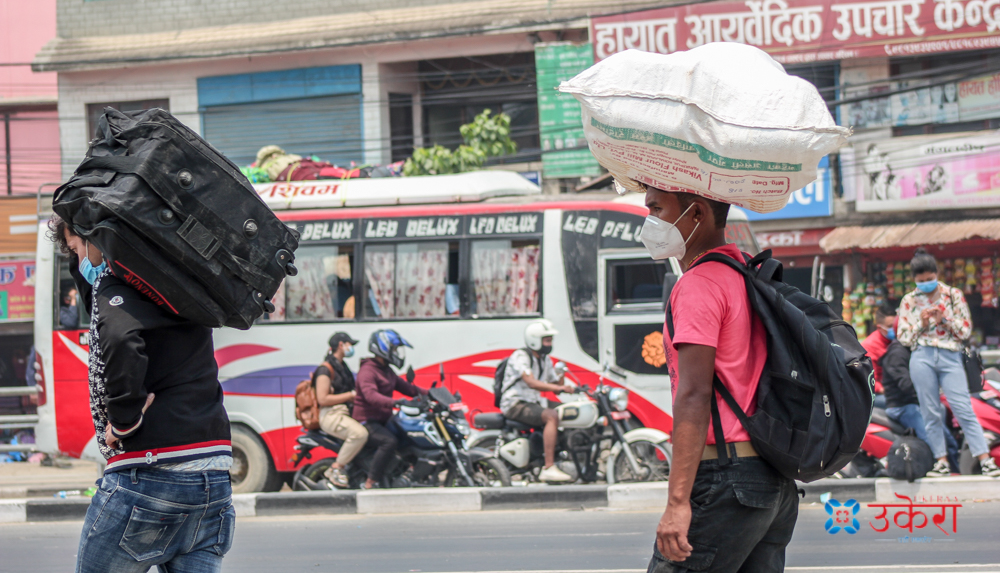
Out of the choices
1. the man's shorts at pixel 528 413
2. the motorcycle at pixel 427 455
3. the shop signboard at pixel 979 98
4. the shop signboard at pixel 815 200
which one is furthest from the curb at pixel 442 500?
the shop signboard at pixel 979 98

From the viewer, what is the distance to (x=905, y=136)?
51.0 ft

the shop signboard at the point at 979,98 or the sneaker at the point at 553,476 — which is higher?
the shop signboard at the point at 979,98

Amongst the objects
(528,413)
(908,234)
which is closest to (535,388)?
(528,413)

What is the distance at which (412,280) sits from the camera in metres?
9.30

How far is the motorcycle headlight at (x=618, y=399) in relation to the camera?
8.46 meters

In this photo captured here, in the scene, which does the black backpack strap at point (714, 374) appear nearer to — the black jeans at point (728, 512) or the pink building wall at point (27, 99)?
the black jeans at point (728, 512)

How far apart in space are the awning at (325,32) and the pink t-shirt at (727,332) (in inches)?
549

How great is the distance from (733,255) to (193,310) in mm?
1563

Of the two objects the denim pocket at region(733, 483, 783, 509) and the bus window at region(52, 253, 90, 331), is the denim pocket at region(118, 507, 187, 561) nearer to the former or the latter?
the denim pocket at region(733, 483, 783, 509)

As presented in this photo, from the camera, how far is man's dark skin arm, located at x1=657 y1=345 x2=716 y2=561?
2.45 metres

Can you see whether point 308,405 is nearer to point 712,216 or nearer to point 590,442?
point 590,442

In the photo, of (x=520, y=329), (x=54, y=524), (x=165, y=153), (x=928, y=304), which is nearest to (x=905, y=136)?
(x=928, y=304)

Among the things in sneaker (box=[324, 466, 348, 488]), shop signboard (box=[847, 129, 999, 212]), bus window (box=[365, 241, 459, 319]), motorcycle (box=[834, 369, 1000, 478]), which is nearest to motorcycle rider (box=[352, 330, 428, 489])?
sneaker (box=[324, 466, 348, 488])

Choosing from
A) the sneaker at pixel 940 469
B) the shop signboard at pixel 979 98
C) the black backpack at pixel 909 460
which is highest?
the shop signboard at pixel 979 98
